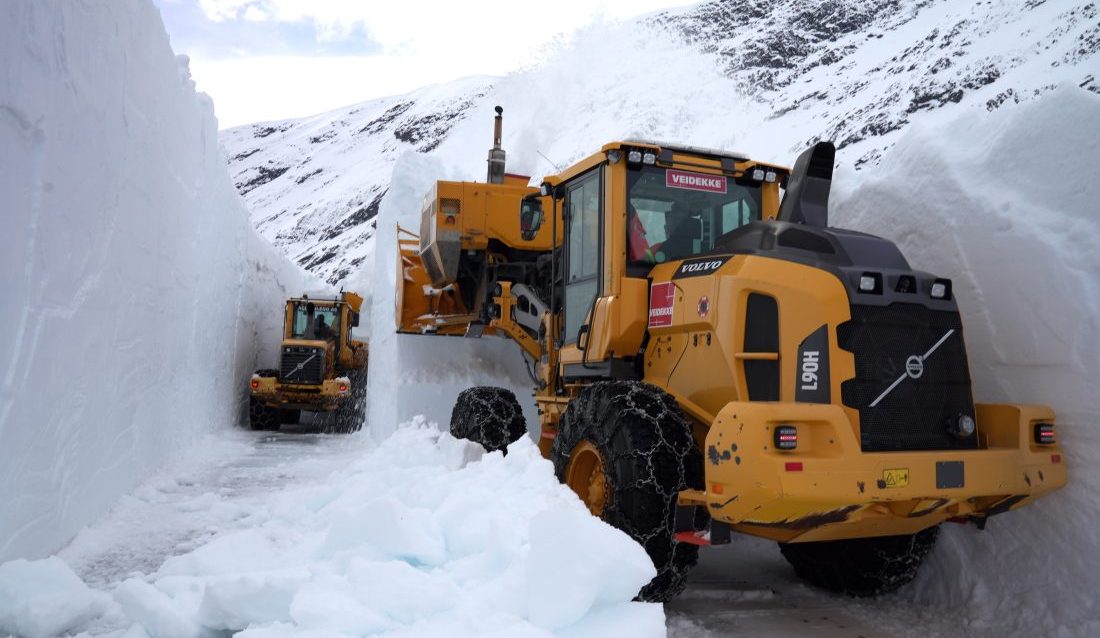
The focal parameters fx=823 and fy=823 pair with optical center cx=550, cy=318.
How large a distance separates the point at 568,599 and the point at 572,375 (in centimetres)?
269

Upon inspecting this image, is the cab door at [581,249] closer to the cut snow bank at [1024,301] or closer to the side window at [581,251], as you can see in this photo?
the side window at [581,251]

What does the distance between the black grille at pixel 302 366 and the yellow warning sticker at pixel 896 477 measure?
44.8 feet

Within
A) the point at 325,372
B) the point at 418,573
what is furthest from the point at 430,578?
the point at 325,372

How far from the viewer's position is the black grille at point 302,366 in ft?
51.4

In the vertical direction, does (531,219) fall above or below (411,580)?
above

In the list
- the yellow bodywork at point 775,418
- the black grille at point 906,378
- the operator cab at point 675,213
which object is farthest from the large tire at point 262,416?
the black grille at point 906,378

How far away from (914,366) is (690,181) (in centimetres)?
180

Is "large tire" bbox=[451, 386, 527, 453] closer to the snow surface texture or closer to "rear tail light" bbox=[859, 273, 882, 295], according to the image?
the snow surface texture

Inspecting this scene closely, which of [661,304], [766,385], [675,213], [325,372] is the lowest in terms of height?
[325,372]

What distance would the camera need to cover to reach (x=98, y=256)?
5.20 meters

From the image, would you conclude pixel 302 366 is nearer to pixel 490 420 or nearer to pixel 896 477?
pixel 490 420

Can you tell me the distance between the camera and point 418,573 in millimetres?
3236

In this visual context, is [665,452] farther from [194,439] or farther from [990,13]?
[990,13]

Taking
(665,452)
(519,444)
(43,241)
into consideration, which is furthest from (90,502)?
(665,452)
